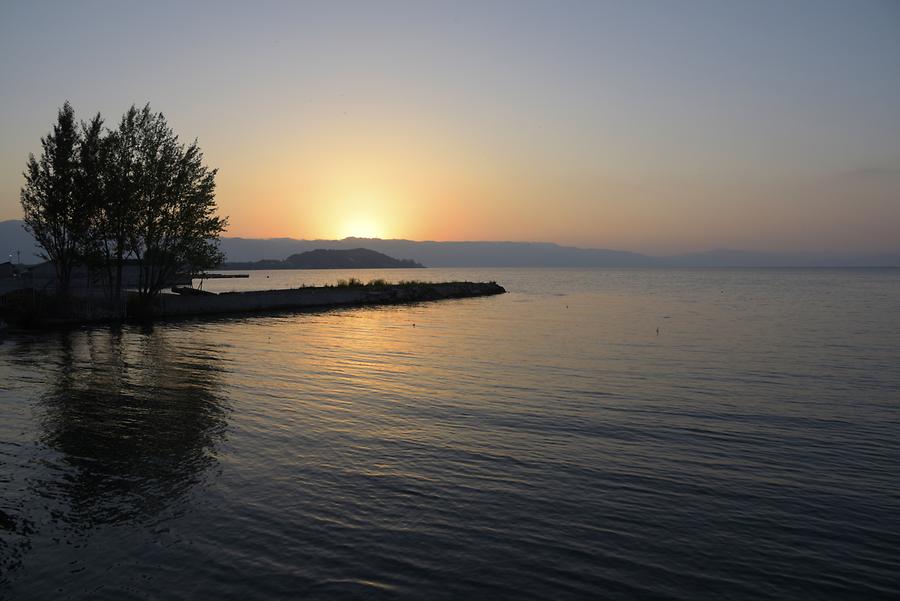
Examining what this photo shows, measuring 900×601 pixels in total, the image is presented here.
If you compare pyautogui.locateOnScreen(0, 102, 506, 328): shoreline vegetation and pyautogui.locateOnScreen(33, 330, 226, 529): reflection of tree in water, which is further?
pyautogui.locateOnScreen(0, 102, 506, 328): shoreline vegetation

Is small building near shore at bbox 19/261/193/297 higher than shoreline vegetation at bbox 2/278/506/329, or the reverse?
small building near shore at bbox 19/261/193/297

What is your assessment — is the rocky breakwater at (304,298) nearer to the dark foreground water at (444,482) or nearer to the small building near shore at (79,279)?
the small building near shore at (79,279)


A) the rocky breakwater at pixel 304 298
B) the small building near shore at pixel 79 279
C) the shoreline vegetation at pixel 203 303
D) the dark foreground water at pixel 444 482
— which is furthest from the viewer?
the rocky breakwater at pixel 304 298

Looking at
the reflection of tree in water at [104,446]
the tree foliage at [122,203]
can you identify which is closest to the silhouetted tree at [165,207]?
the tree foliage at [122,203]

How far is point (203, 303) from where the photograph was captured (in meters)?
53.6

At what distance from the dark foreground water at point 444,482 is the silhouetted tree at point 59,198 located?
22713mm

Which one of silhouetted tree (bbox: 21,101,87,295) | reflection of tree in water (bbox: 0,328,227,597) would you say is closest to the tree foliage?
silhouetted tree (bbox: 21,101,87,295)

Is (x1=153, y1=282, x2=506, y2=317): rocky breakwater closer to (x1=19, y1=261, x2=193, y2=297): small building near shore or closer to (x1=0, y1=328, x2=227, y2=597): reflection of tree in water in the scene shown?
(x1=19, y1=261, x2=193, y2=297): small building near shore

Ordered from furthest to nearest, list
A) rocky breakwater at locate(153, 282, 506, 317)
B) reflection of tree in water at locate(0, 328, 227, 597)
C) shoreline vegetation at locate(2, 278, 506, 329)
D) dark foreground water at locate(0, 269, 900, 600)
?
rocky breakwater at locate(153, 282, 506, 317) → shoreline vegetation at locate(2, 278, 506, 329) → reflection of tree in water at locate(0, 328, 227, 597) → dark foreground water at locate(0, 269, 900, 600)

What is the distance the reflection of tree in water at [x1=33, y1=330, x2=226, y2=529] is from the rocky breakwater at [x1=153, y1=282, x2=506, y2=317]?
26306 mm

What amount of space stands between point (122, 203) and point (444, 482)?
145 feet

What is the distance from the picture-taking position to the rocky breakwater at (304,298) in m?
51.8

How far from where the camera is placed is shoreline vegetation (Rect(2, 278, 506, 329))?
41.4 meters

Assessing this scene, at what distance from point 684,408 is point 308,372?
14.4 meters
